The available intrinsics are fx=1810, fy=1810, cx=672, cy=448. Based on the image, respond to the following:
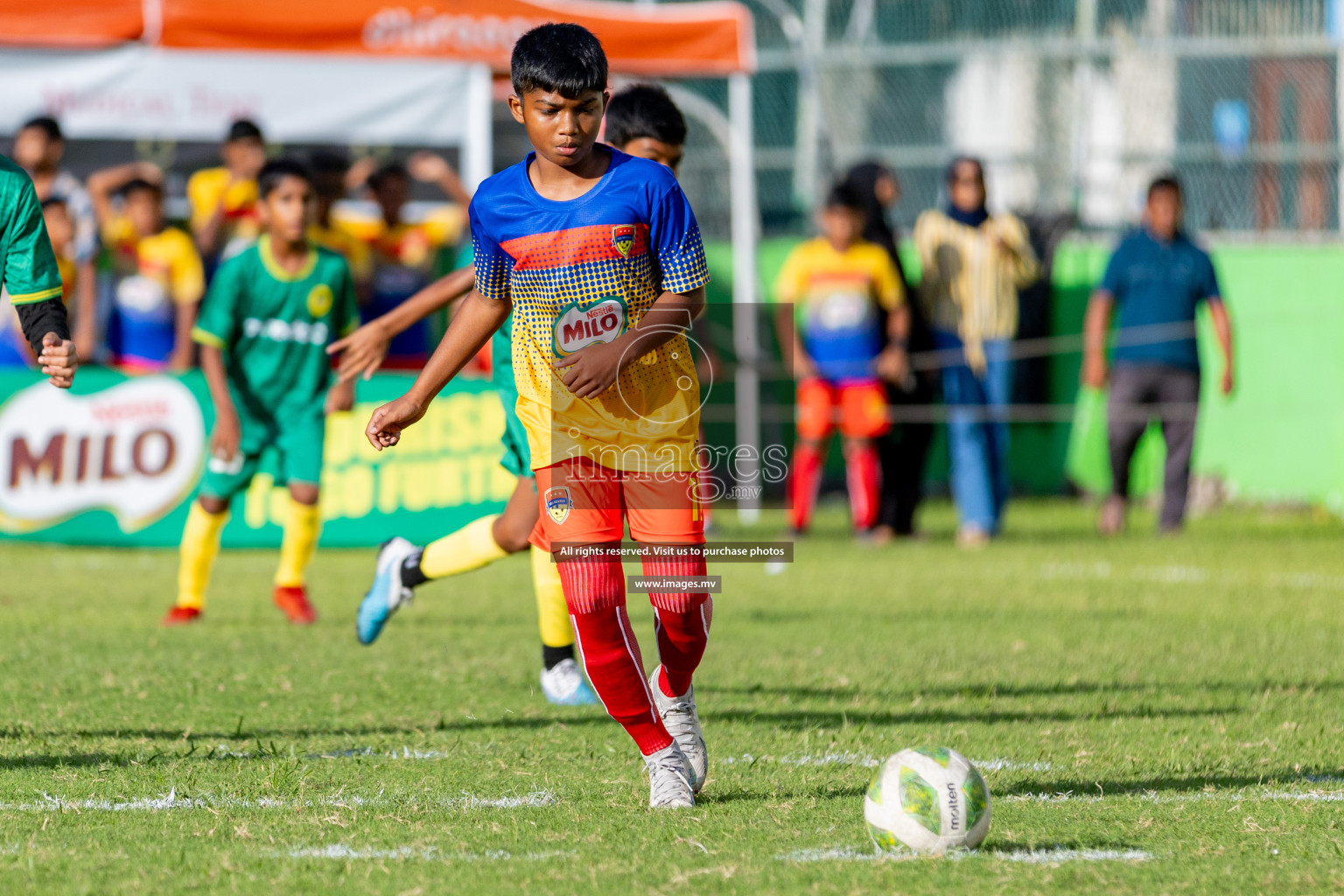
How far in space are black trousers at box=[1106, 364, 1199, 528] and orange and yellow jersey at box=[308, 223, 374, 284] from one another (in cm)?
517

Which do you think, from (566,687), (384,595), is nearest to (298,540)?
(384,595)

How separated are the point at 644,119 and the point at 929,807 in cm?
276

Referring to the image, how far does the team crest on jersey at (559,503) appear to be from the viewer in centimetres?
428

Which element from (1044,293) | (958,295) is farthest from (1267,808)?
(1044,293)

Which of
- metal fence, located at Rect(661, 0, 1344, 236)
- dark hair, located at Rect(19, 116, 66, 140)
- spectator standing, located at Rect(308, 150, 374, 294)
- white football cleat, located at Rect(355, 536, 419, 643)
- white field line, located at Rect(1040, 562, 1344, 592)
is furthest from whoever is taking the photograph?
metal fence, located at Rect(661, 0, 1344, 236)

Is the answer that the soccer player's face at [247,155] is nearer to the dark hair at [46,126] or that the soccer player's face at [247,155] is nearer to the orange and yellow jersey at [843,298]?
the dark hair at [46,126]

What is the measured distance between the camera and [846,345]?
12.0 metres

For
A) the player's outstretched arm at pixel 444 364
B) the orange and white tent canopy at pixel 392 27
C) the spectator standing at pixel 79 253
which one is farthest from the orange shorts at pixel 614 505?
the orange and white tent canopy at pixel 392 27

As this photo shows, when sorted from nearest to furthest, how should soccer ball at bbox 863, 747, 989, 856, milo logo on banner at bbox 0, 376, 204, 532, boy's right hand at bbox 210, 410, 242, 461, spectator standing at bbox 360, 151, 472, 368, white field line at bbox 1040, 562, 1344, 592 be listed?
1. soccer ball at bbox 863, 747, 989, 856
2. boy's right hand at bbox 210, 410, 242, 461
3. white field line at bbox 1040, 562, 1344, 592
4. milo logo on banner at bbox 0, 376, 204, 532
5. spectator standing at bbox 360, 151, 472, 368

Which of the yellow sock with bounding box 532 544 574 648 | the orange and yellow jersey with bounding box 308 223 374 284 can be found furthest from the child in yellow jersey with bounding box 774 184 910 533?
the yellow sock with bounding box 532 544 574 648

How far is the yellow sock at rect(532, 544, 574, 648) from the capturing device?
234 inches

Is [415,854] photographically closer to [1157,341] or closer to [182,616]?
[182,616]

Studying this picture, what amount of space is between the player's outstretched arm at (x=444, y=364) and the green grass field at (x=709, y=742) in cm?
88

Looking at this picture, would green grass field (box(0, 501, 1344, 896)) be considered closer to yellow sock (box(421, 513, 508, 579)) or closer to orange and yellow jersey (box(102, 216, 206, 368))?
yellow sock (box(421, 513, 508, 579))
